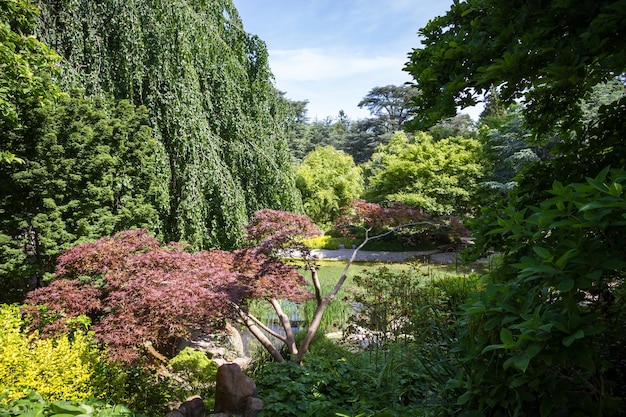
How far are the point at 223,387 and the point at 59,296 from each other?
1.70m

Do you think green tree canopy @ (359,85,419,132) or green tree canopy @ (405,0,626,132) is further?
green tree canopy @ (359,85,419,132)

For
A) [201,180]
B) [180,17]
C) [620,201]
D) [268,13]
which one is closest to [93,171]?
[201,180]

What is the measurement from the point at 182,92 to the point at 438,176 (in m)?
8.58

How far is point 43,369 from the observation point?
2498mm

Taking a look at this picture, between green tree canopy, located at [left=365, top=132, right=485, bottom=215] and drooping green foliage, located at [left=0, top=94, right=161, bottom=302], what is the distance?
830cm

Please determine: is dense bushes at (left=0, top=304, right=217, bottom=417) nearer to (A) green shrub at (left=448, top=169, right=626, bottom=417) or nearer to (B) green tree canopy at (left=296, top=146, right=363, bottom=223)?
(A) green shrub at (left=448, top=169, right=626, bottom=417)

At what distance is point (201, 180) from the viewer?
17.0 feet

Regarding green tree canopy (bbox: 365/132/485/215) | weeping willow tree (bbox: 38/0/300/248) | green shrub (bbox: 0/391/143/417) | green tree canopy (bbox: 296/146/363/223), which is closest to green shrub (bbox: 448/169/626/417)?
green shrub (bbox: 0/391/143/417)

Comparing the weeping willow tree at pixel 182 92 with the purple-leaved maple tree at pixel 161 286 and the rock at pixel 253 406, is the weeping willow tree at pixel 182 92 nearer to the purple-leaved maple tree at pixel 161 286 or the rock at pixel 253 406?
the purple-leaved maple tree at pixel 161 286

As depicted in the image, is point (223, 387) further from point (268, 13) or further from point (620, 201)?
point (268, 13)

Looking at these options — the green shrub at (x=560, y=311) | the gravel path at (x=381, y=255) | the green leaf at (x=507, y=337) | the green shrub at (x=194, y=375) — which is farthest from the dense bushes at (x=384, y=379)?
the gravel path at (x=381, y=255)

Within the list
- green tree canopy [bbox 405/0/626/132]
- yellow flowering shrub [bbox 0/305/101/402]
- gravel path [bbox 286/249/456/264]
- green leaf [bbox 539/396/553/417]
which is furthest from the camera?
gravel path [bbox 286/249/456/264]

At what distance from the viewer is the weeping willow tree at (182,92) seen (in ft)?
16.1

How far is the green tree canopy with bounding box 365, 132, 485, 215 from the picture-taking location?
37.2ft
